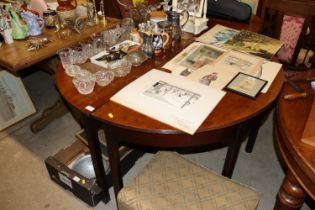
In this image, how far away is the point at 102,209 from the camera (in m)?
1.51

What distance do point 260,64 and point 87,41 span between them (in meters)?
0.93

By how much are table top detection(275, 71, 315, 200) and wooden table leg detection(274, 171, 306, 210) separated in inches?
6.4

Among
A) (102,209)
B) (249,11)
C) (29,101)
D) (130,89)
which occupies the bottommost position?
(102,209)

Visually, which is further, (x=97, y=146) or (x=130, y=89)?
(x=97, y=146)

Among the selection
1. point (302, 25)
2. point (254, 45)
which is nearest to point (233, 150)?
point (254, 45)

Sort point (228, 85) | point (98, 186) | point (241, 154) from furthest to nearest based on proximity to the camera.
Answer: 1. point (241, 154)
2. point (98, 186)
3. point (228, 85)

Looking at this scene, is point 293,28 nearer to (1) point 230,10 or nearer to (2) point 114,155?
(1) point 230,10

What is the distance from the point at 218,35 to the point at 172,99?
2.35ft

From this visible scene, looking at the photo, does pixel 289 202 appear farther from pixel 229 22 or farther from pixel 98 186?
pixel 229 22

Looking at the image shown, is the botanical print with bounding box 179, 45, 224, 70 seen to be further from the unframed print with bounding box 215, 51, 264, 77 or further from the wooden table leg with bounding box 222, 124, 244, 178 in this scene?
the wooden table leg with bounding box 222, 124, 244, 178

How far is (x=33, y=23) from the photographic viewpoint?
5.01 ft

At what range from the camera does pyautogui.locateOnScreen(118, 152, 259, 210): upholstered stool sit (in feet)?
3.39

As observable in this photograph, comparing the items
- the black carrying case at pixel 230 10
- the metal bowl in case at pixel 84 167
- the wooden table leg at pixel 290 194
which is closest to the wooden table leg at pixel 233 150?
the wooden table leg at pixel 290 194

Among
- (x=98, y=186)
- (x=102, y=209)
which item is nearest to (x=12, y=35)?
(x=98, y=186)
